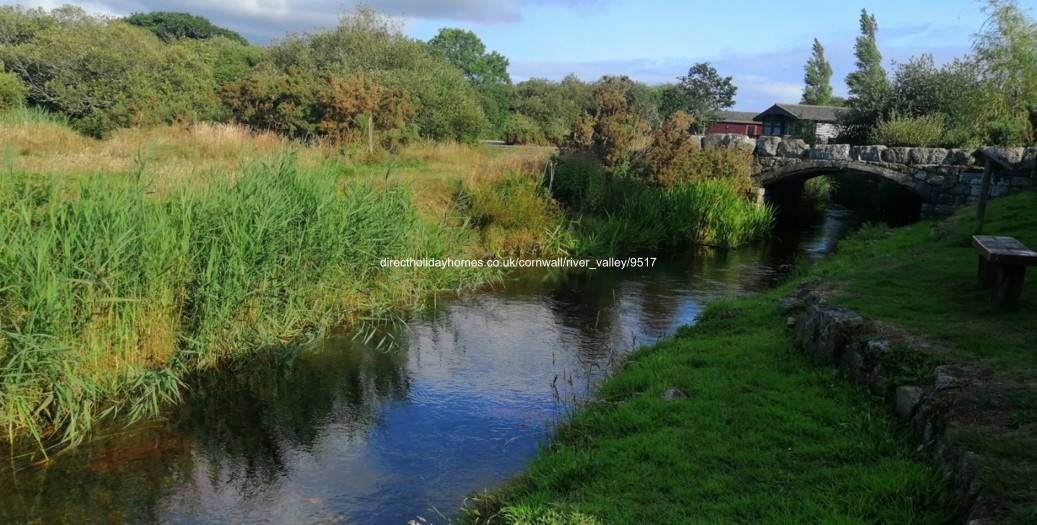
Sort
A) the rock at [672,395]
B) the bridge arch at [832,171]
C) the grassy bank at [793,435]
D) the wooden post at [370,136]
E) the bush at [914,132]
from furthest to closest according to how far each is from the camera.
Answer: the bush at [914,132], the wooden post at [370,136], the bridge arch at [832,171], the rock at [672,395], the grassy bank at [793,435]

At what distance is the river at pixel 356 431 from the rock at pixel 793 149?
11.3 metres

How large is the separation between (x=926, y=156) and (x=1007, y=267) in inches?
519

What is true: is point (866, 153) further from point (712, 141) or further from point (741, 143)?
point (712, 141)

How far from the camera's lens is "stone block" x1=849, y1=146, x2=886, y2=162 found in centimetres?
1881

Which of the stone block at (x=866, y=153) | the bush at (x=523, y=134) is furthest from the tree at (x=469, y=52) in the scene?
the stone block at (x=866, y=153)

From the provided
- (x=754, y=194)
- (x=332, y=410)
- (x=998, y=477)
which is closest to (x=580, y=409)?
(x=332, y=410)

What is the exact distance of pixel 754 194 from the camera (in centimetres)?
2033

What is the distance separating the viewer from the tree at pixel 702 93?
5584 cm

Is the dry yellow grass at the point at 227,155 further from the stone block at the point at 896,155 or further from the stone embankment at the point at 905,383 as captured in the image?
the stone block at the point at 896,155

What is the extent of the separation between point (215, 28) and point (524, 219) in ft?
216

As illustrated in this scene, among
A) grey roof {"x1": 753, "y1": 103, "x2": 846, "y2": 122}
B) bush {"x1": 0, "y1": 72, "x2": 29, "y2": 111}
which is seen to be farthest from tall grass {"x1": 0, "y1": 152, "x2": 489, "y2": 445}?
grey roof {"x1": 753, "y1": 103, "x2": 846, "y2": 122}

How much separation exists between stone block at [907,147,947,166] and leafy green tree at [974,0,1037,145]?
3.97 metres

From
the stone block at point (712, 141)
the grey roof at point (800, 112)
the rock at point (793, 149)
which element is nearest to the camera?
the rock at point (793, 149)

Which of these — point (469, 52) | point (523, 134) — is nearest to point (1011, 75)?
point (523, 134)
